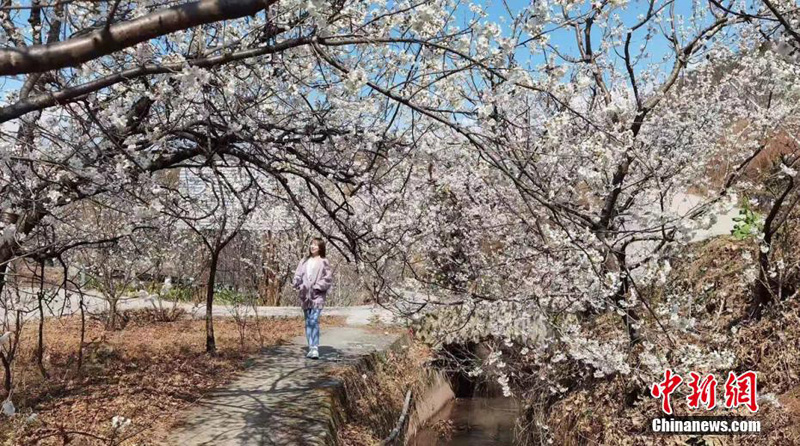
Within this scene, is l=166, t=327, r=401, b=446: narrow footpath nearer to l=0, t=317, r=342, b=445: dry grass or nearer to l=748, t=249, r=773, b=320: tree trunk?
l=0, t=317, r=342, b=445: dry grass

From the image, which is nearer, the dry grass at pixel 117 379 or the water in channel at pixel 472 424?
the dry grass at pixel 117 379

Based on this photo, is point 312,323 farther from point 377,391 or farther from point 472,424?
point 472,424

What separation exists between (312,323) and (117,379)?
2351mm

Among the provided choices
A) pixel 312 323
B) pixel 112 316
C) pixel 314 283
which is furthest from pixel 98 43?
pixel 112 316

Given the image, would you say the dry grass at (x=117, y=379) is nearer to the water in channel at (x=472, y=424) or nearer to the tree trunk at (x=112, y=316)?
the tree trunk at (x=112, y=316)

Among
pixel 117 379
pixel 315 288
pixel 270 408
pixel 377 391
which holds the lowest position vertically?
pixel 377 391

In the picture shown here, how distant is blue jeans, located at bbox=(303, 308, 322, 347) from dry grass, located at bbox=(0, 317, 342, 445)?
0.93 metres

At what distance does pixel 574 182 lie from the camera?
7352 millimetres

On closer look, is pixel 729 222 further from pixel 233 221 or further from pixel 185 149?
pixel 185 149

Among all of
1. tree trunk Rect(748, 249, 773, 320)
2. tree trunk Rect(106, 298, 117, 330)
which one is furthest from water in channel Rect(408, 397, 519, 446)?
tree trunk Rect(106, 298, 117, 330)

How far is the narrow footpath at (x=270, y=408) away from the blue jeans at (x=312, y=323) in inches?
11.5

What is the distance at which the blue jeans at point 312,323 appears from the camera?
24.3 feet

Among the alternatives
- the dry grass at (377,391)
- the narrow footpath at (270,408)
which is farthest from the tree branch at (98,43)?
the dry grass at (377,391)

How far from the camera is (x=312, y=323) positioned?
7535mm
